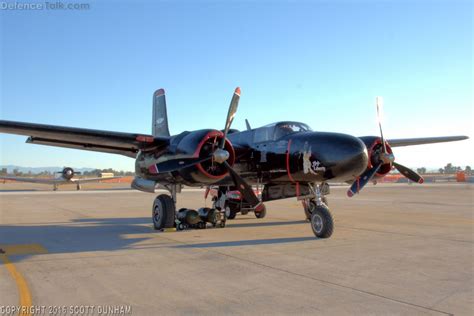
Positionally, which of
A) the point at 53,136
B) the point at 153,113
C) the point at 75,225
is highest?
the point at 153,113

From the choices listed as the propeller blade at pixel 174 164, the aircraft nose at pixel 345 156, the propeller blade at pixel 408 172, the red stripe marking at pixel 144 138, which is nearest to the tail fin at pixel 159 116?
the red stripe marking at pixel 144 138

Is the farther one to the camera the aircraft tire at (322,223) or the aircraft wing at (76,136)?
the aircraft tire at (322,223)

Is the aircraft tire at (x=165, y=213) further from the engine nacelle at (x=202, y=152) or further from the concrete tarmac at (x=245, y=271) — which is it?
the engine nacelle at (x=202, y=152)

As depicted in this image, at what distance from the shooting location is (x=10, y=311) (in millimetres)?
5043

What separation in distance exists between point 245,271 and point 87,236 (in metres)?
6.72

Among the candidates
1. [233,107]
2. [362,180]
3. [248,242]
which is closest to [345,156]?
[362,180]

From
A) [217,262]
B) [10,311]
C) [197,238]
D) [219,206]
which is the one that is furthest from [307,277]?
[219,206]

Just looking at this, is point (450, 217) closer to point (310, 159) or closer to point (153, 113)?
point (310, 159)

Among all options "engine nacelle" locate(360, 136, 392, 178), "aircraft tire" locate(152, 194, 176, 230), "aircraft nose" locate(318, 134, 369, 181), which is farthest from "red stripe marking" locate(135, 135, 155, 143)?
"engine nacelle" locate(360, 136, 392, 178)

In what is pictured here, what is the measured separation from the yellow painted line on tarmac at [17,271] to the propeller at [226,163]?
13.0 ft

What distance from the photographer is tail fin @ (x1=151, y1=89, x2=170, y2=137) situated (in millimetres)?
16766

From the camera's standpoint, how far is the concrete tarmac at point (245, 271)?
535cm

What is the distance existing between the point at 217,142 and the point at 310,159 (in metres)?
2.76

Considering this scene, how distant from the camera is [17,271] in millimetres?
7336
